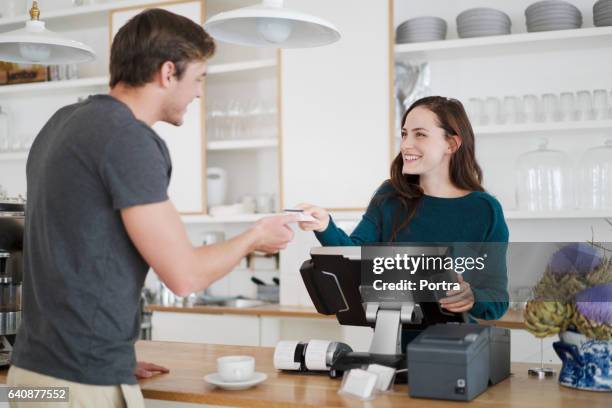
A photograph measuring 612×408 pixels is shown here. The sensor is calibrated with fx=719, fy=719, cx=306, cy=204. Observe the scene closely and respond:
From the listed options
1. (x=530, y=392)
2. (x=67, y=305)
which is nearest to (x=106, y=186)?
(x=67, y=305)

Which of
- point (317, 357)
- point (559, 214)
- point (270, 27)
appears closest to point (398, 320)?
point (317, 357)

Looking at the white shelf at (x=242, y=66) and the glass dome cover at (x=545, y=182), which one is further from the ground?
the white shelf at (x=242, y=66)

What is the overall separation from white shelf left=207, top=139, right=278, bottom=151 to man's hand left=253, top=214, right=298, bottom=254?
8.39 ft

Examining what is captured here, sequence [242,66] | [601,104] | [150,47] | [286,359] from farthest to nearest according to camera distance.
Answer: [242,66] → [601,104] → [286,359] → [150,47]

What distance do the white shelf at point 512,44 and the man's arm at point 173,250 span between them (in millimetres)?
2673

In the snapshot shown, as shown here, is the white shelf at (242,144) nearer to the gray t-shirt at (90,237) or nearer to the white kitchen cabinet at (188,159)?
the white kitchen cabinet at (188,159)

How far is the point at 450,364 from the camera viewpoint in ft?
5.51

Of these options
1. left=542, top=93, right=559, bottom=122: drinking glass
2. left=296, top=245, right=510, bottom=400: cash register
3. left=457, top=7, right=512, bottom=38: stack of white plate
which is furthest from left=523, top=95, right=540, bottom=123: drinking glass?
left=296, top=245, right=510, bottom=400: cash register

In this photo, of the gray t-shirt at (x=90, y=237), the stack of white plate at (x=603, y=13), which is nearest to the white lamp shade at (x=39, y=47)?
the gray t-shirt at (x=90, y=237)

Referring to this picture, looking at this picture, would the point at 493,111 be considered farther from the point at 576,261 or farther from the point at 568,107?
the point at 576,261

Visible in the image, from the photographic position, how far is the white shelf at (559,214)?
3678 mm

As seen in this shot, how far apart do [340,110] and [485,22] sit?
3.06 feet

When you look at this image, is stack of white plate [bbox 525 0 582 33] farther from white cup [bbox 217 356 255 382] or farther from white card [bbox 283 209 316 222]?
white cup [bbox 217 356 255 382]

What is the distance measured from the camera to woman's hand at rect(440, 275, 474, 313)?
206 cm
